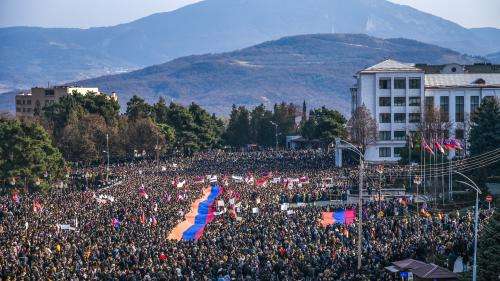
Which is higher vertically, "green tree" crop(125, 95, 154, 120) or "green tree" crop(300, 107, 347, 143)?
"green tree" crop(125, 95, 154, 120)

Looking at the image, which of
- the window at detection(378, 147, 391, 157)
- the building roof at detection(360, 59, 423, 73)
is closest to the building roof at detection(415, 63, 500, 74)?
the building roof at detection(360, 59, 423, 73)

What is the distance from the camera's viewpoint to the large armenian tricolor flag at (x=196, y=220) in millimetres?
45750

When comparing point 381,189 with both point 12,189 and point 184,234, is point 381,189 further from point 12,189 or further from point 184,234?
point 12,189

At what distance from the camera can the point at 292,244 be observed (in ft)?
127

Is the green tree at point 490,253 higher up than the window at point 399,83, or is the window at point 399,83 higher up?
the window at point 399,83

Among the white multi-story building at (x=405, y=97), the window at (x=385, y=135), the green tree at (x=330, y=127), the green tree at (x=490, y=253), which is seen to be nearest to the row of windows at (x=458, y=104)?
the white multi-story building at (x=405, y=97)

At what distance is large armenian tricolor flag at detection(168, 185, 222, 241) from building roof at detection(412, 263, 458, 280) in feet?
45.2

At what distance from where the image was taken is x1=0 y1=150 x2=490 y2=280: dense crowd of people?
3531 cm

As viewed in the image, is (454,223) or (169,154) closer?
(454,223)

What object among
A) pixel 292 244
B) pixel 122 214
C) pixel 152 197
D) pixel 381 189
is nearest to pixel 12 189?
pixel 152 197

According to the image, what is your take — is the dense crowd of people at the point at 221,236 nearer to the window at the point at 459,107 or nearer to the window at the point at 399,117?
the window at the point at 399,117

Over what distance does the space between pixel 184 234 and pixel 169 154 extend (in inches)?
2428

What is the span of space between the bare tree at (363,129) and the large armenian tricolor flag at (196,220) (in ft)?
93.3

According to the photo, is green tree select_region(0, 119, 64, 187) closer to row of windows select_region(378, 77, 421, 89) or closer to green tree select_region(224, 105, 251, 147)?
row of windows select_region(378, 77, 421, 89)
